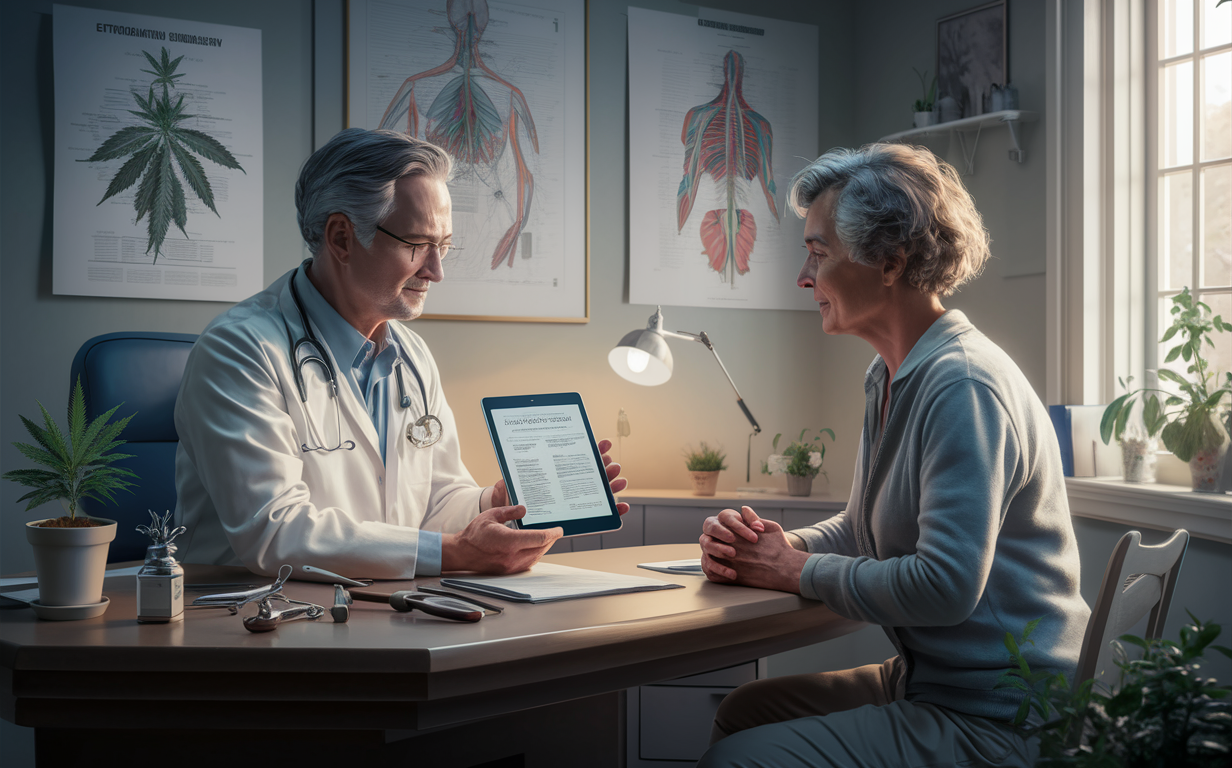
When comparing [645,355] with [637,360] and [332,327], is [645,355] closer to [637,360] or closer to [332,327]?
[637,360]

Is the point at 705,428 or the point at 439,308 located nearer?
the point at 439,308

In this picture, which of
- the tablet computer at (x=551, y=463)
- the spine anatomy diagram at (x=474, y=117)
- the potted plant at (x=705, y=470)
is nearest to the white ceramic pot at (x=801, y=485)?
the potted plant at (x=705, y=470)

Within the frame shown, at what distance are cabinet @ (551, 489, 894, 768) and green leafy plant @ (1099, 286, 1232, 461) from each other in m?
0.95

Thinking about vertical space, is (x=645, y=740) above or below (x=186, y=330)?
below

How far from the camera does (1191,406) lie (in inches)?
99.4

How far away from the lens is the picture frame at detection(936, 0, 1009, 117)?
3.17 metres

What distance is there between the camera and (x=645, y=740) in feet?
8.75

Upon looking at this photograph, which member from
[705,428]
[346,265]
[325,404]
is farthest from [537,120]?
[325,404]

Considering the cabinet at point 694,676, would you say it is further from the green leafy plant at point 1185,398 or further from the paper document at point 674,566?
the green leafy plant at point 1185,398

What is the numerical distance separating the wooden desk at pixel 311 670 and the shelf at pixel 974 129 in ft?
7.96

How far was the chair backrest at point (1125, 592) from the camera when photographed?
4.27 ft

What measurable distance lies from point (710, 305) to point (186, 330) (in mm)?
1962

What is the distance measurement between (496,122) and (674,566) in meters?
2.13

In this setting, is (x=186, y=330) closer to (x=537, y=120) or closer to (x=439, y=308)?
(x=439, y=308)
